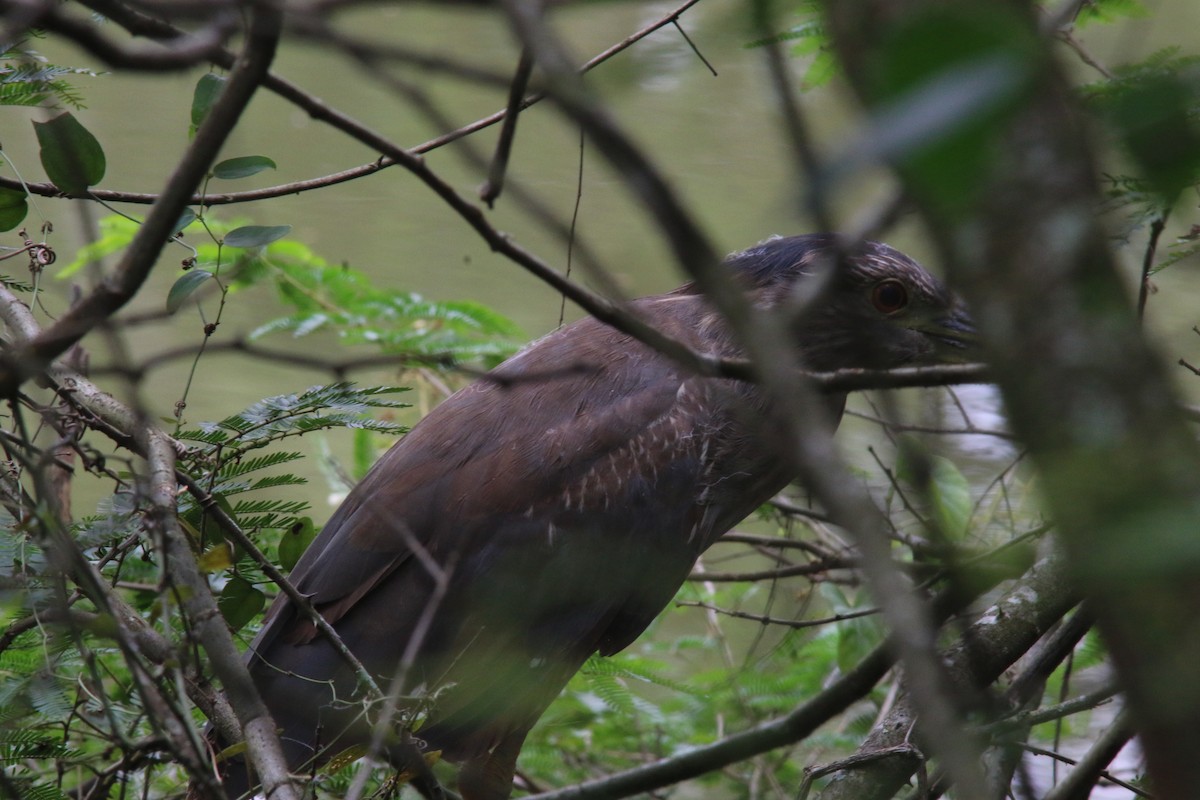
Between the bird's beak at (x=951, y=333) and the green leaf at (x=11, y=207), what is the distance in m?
2.27

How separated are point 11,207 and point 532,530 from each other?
58.8 inches

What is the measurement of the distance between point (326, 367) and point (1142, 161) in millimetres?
828

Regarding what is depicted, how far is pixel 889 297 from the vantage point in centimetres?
336

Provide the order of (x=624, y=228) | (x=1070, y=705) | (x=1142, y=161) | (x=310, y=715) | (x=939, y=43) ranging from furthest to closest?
1. (x=624, y=228)
2. (x=310, y=715)
3. (x=1070, y=705)
4. (x=1142, y=161)
5. (x=939, y=43)

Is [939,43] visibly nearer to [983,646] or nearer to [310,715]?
[983,646]

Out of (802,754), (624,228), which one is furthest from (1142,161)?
(624,228)

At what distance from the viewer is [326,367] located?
122 cm

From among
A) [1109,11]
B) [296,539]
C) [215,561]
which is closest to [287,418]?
[296,539]

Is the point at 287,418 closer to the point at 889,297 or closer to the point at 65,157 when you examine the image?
the point at 65,157

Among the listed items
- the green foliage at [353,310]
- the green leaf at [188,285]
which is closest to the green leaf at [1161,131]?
the green leaf at [188,285]

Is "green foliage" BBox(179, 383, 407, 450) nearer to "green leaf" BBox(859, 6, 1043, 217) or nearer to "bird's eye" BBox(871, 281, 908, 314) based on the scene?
"bird's eye" BBox(871, 281, 908, 314)

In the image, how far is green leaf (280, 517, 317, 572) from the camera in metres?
2.45

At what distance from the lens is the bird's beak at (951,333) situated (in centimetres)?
320

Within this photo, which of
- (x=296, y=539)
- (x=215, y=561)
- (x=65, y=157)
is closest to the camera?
(x=215, y=561)
